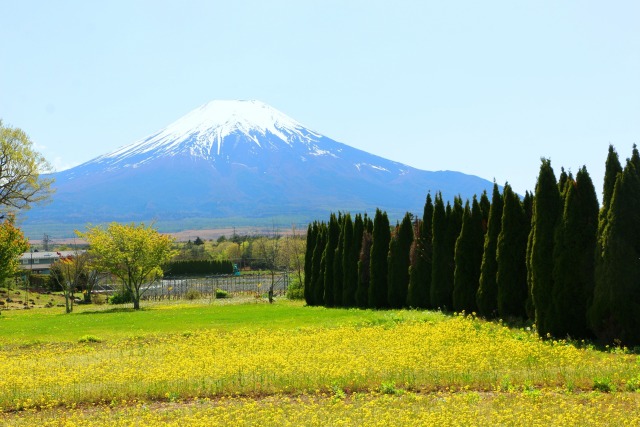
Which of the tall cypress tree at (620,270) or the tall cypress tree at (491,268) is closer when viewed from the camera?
the tall cypress tree at (620,270)

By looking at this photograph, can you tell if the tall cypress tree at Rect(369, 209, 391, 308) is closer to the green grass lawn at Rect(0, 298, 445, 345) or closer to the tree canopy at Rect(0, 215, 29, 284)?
the green grass lawn at Rect(0, 298, 445, 345)

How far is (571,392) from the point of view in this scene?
10766mm

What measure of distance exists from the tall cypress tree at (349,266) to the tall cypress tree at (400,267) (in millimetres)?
4486

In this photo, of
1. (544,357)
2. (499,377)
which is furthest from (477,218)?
(499,377)

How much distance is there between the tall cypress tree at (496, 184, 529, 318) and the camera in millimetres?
20844

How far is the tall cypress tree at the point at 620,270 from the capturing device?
15.2 meters

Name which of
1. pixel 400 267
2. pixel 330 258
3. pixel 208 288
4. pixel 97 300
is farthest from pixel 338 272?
pixel 208 288

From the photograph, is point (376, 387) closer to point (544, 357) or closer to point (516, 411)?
point (516, 411)

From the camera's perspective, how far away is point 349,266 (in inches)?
1442

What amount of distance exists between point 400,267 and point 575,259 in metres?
14.9

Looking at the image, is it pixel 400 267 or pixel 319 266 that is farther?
pixel 319 266

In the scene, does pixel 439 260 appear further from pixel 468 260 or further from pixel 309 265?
pixel 309 265

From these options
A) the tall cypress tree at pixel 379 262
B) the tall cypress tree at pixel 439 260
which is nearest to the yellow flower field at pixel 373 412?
the tall cypress tree at pixel 439 260

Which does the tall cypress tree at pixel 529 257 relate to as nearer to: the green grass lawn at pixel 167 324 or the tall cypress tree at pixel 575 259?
the tall cypress tree at pixel 575 259
